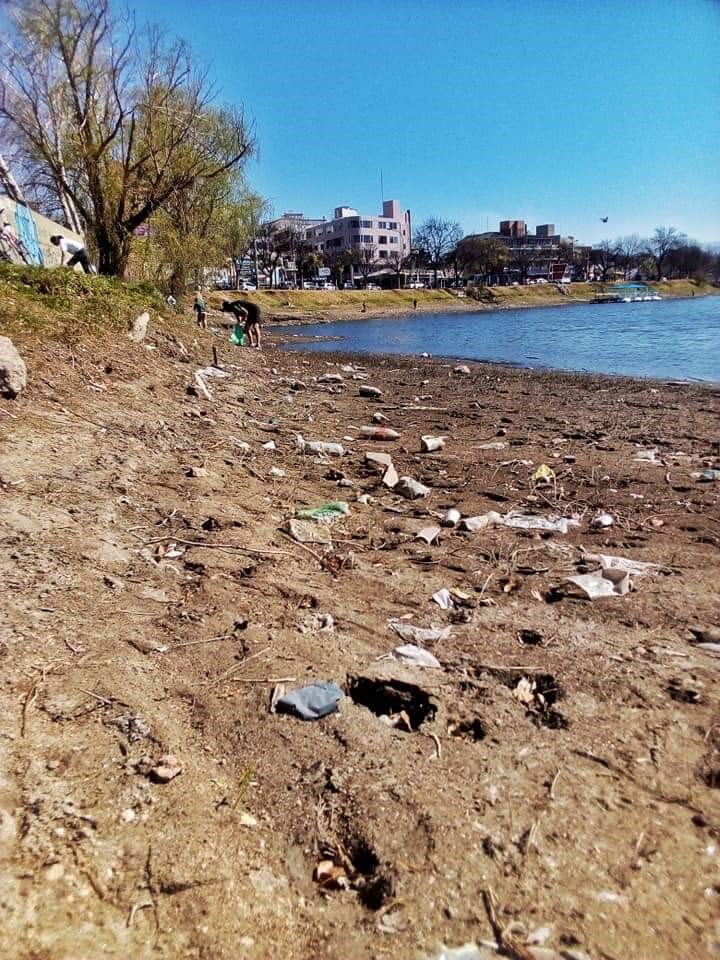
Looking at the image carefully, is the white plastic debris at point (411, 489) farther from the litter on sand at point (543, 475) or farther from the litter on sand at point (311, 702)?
the litter on sand at point (311, 702)

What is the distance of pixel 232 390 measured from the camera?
8883 millimetres

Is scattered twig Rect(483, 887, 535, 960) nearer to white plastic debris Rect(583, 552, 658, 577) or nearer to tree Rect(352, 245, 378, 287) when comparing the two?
white plastic debris Rect(583, 552, 658, 577)

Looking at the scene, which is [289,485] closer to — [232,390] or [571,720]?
[571,720]

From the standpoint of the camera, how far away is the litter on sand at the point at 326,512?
168 inches

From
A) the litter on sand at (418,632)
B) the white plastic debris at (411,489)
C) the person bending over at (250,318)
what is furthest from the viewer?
the person bending over at (250,318)

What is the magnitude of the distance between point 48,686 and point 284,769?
944mm

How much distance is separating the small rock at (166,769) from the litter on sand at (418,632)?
4.12ft

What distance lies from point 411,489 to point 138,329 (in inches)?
242

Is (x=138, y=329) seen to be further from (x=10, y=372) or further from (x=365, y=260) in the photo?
(x=365, y=260)

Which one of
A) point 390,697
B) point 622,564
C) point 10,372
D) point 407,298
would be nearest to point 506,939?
point 390,697

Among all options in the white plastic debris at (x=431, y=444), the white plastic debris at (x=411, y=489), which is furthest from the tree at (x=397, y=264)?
the white plastic debris at (x=411, y=489)

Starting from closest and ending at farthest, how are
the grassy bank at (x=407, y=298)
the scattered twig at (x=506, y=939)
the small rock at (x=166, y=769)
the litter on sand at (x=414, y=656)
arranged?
1. the scattered twig at (x=506, y=939)
2. the small rock at (x=166, y=769)
3. the litter on sand at (x=414, y=656)
4. the grassy bank at (x=407, y=298)

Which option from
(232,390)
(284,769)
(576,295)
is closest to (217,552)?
(284,769)

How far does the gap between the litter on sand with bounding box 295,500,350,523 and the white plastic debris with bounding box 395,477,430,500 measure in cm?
67
